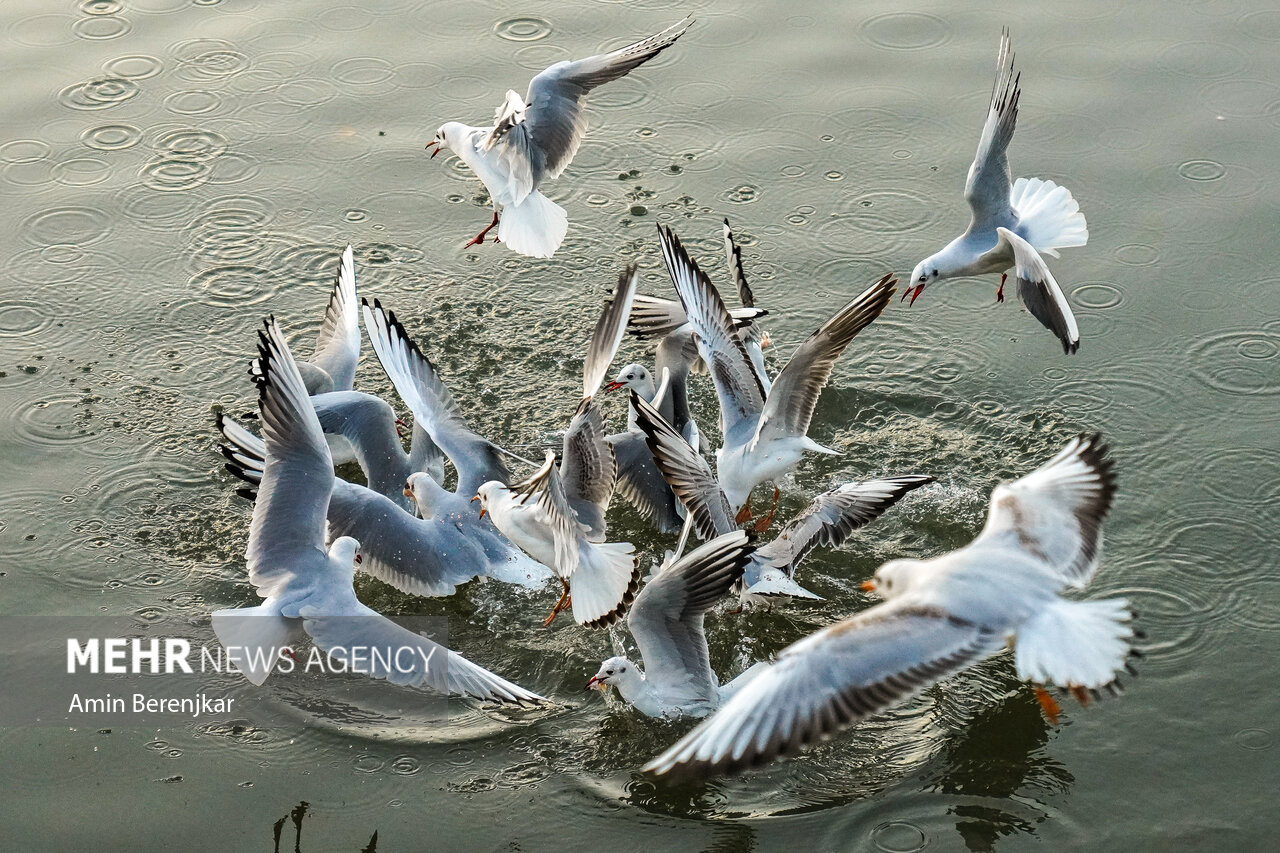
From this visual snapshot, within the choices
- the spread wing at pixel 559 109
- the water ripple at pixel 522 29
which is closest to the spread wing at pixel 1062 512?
the spread wing at pixel 559 109

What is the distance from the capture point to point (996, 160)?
245 inches

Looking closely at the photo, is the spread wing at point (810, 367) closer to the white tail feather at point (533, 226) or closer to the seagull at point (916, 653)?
the seagull at point (916, 653)

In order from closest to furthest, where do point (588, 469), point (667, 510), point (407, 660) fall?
point (407, 660) < point (588, 469) < point (667, 510)

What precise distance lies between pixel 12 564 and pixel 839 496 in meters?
3.54

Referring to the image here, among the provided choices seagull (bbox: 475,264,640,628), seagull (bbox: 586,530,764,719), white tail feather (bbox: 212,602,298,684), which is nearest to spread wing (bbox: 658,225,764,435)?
seagull (bbox: 475,264,640,628)

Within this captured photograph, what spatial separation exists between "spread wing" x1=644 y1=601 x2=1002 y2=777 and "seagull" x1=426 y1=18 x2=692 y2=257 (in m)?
3.50

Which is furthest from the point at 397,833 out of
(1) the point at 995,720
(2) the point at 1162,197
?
(2) the point at 1162,197

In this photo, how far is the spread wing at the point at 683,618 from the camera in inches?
183

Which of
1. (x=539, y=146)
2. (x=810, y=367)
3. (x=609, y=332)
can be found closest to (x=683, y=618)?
(x=810, y=367)

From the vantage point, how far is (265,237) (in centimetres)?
783

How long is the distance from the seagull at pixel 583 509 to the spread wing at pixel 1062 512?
4.54 ft

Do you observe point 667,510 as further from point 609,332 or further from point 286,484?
point 286,484

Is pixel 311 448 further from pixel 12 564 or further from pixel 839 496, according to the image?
pixel 839 496

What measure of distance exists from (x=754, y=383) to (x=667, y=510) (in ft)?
2.32
